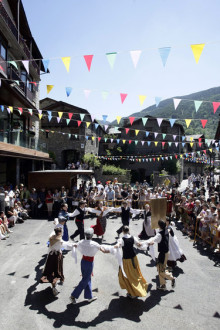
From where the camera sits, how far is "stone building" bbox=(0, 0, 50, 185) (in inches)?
551

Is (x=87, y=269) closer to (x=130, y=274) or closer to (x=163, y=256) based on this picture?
(x=130, y=274)

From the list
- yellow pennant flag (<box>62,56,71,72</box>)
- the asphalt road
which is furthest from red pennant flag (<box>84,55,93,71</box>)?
the asphalt road

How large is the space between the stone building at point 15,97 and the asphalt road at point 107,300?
8.60 m

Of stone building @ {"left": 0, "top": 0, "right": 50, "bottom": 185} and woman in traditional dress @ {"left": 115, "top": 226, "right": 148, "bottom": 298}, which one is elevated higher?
stone building @ {"left": 0, "top": 0, "right": 50, "bottom": 185}

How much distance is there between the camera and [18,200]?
1291 centimetres

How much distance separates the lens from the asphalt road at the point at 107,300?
4.29m

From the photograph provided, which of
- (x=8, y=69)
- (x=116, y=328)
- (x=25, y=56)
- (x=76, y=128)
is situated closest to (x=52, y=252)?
(x=116, y=328)

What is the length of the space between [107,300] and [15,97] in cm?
1409

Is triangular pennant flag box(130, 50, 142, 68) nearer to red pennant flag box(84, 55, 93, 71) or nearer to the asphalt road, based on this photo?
red pennant flag box(84, 55, 93, 71)

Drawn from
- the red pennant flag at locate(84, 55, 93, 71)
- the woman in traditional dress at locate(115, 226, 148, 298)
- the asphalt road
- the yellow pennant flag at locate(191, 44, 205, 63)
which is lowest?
the asphalt road

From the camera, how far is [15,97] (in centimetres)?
1520

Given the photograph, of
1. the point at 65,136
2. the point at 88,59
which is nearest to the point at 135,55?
the point at 88,59

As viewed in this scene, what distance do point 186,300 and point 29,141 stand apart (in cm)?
1567

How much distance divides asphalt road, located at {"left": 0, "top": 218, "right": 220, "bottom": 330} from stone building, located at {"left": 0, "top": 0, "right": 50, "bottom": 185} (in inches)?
339
